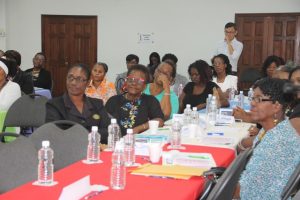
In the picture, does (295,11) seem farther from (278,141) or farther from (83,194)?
(83,194)

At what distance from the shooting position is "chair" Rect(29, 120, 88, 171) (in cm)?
282

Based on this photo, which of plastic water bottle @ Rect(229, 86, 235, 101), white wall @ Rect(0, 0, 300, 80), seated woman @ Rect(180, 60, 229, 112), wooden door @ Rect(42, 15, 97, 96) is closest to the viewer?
seated woman @ Rect(180, 60, 229, 112)

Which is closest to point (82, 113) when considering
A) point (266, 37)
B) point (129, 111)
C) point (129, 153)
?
point (129, 111)

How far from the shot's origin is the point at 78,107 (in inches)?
146

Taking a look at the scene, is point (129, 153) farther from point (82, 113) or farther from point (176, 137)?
point (82, 113)

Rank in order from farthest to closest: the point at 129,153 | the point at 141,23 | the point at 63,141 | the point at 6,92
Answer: the point at 141,23, the point at 6,92, the point at 63,141, the point at 129,153

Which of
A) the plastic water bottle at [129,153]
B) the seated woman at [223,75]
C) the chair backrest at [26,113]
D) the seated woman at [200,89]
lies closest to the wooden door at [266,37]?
the seated woman at [223,75]

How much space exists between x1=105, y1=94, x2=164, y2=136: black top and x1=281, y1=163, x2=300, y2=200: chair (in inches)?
78.1

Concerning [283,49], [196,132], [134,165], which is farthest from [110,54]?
[134,165]

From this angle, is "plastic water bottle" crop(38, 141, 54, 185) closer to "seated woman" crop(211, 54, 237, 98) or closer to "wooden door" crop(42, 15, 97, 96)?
"seated woman" crop(211, 54, 237, 98)

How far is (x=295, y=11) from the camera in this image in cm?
937

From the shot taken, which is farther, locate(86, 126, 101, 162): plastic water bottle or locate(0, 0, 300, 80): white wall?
locate(0, 0, 300, 80): white wall

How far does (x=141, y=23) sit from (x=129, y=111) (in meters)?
6.61

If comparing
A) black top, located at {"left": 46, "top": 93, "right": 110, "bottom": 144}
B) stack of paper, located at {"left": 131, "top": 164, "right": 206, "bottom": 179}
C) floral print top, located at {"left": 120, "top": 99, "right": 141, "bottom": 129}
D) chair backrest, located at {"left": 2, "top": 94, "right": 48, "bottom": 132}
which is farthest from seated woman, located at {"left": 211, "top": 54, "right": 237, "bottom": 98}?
stack of paper, located at {"left": 131, "top": 164, "right": 206, "bottom": 179}
